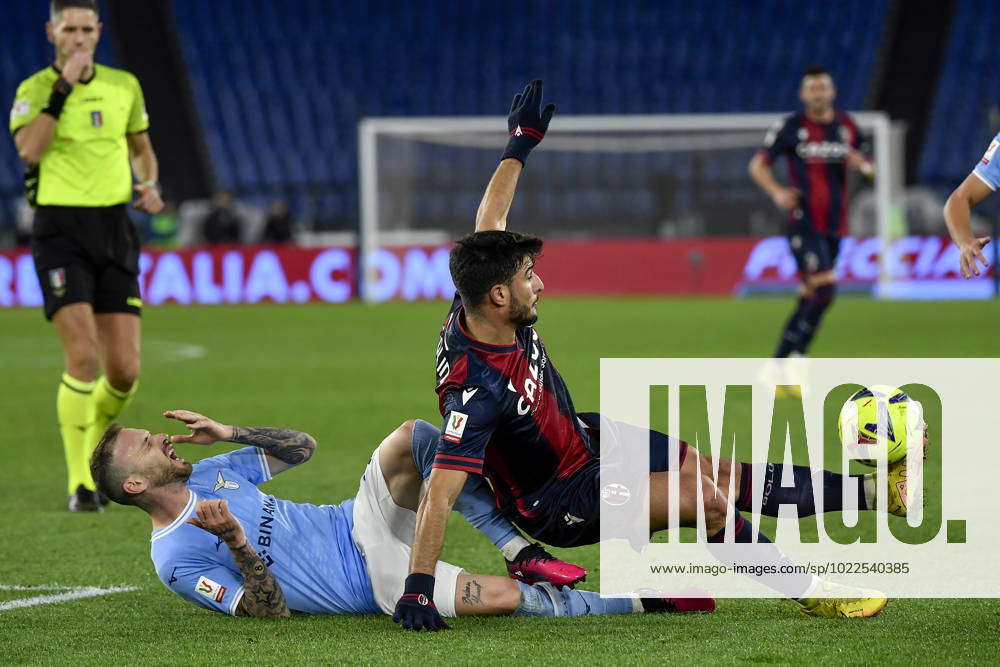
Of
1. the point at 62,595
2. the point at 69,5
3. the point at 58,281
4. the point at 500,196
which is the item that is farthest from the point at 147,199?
the point at 500,196

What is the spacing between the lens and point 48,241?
652 centimetres

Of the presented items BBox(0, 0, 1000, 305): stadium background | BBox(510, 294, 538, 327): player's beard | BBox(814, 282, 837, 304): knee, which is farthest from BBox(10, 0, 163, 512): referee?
BBox(0, 0, 1000, 305): stadium background

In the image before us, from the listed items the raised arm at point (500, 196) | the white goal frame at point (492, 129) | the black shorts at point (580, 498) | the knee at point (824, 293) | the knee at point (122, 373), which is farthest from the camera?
the white goal frame at point (492, 129)

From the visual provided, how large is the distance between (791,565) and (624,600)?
0.51 metres

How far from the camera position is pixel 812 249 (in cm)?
1012

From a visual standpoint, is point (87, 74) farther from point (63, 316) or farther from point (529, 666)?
point (529, 666)

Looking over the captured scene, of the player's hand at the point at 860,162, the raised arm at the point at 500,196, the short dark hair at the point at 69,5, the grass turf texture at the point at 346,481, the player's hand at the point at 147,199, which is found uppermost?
the short dark hair at the point at 69,5

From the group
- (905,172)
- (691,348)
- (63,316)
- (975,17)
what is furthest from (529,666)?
(975,17)

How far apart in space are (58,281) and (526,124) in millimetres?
2606

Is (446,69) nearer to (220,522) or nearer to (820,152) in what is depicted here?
(820,152)

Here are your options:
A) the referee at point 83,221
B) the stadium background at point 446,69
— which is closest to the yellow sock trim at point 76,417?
the referee at point 83,221

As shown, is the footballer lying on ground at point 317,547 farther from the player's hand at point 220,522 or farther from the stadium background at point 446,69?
the stadium background at point 446,69

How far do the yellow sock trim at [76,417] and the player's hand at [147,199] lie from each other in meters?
0.86

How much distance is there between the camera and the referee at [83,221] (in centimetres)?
635
